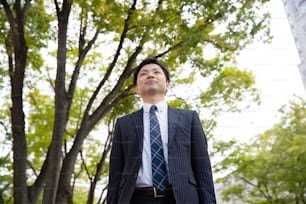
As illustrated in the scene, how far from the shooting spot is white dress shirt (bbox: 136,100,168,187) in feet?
3.28

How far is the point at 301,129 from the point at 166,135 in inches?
171

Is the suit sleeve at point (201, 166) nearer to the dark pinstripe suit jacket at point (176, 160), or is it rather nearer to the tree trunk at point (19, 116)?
the dark pinstripe suit jacket at point (176, 160)

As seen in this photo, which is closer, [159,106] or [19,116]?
[159,106]

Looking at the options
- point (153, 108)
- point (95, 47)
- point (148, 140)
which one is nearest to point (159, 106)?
point (153, 108)

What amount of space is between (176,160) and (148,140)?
121 millimetres

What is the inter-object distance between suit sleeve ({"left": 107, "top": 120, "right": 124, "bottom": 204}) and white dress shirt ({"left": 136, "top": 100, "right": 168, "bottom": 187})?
10 cm

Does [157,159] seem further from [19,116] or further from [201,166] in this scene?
[19,116]

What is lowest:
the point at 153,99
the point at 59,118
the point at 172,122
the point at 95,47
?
the point at 172,122

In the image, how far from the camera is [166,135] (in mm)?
1074

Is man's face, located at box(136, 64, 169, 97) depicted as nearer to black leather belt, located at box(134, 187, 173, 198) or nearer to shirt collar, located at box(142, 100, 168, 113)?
shirt collar, located at box(142, 100, 168, 113)

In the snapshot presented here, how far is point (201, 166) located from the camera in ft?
3.42

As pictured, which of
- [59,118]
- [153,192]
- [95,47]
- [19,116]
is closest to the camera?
[153,192]

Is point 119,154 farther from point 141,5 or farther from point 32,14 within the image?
point 32,14

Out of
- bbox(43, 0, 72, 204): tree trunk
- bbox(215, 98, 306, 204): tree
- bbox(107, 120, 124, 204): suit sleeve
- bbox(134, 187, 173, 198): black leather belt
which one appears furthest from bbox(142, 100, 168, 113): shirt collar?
bbox(215, 98, 306, 204): tree
